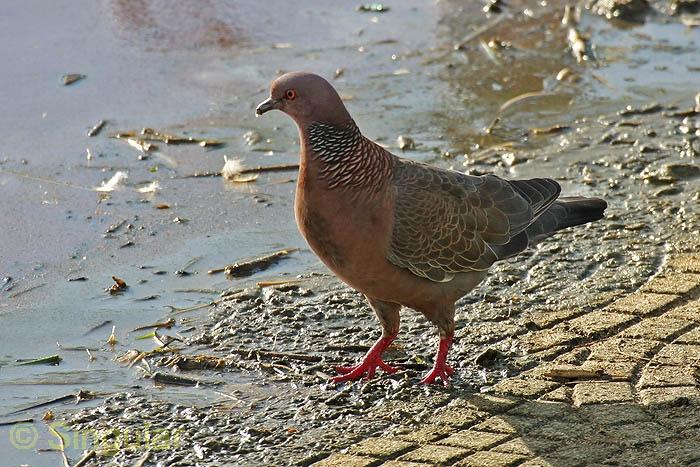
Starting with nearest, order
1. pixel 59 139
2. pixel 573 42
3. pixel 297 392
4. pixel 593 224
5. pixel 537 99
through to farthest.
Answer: pixel 297 392 < pixel 593 224 < pixel 59 139 < pixel 537 99 < pixel 573 42

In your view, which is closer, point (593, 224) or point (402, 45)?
point (593, 224)

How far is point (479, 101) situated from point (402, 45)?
134 cm

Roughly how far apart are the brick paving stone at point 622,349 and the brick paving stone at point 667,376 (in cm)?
14

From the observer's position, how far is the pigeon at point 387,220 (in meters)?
5.08

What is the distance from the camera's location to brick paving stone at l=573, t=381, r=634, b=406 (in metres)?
4.87

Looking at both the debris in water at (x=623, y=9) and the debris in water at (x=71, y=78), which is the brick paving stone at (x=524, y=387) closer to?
the debris in water at (x=71, y=78)

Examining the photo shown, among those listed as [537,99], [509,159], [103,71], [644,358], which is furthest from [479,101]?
[644,358]

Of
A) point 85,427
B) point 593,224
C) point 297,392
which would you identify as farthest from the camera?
point 593,224

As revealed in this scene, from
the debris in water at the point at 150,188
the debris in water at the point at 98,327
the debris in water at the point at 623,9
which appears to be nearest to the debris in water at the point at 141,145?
the debris in water at the point at 150,188

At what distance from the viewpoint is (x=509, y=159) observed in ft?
25.1

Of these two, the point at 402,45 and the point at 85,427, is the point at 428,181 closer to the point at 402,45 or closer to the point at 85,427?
the point at 85,427

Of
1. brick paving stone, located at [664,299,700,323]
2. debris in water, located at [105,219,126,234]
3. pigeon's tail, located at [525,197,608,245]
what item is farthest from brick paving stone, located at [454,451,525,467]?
debris in water, located at [105,219,126,234]

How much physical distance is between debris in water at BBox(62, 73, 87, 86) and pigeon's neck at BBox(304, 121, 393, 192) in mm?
4151

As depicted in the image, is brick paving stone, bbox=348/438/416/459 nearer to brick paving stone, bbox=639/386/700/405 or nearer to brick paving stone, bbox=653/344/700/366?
brick paving stone, bbox=639/386/700/405
